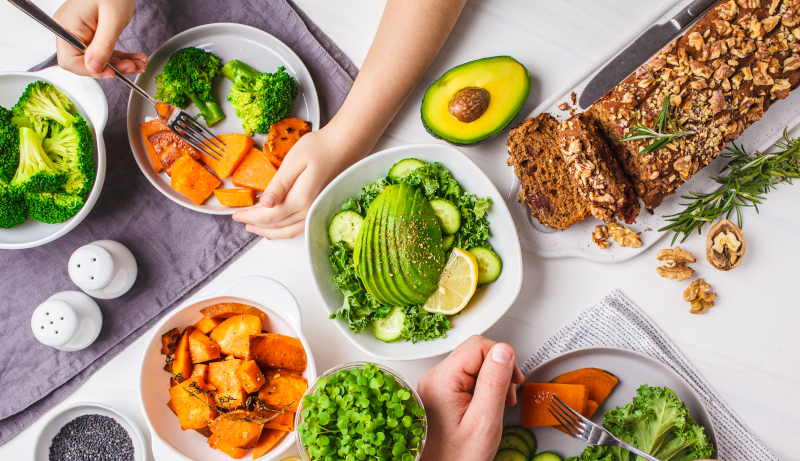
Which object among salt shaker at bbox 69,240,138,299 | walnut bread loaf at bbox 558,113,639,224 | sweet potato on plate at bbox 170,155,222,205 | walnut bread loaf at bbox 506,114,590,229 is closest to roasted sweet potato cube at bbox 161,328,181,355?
salt shaker at bbox 69,240,138,299

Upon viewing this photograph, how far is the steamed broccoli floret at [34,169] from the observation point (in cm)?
148

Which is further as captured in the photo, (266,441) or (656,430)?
(266,441)

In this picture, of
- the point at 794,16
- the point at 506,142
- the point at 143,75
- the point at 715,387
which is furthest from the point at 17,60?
the point at 715,387

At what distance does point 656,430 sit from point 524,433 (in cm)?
41

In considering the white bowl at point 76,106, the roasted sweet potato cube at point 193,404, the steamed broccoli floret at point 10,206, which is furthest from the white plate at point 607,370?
the steamed broccoli floret at point 10,206

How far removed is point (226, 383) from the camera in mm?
1537

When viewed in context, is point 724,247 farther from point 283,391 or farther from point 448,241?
point 283,391

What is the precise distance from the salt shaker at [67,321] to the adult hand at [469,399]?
1.21 m

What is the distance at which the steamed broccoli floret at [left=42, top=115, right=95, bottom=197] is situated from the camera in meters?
1.54

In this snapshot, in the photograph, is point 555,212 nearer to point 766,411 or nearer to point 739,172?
point 739,172

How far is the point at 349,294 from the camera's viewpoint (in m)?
1.55

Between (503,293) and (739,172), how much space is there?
903 millimetres

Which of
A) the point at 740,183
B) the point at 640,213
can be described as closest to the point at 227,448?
the point at 640,213

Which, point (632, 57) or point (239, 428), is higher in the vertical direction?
point (632, 57)
